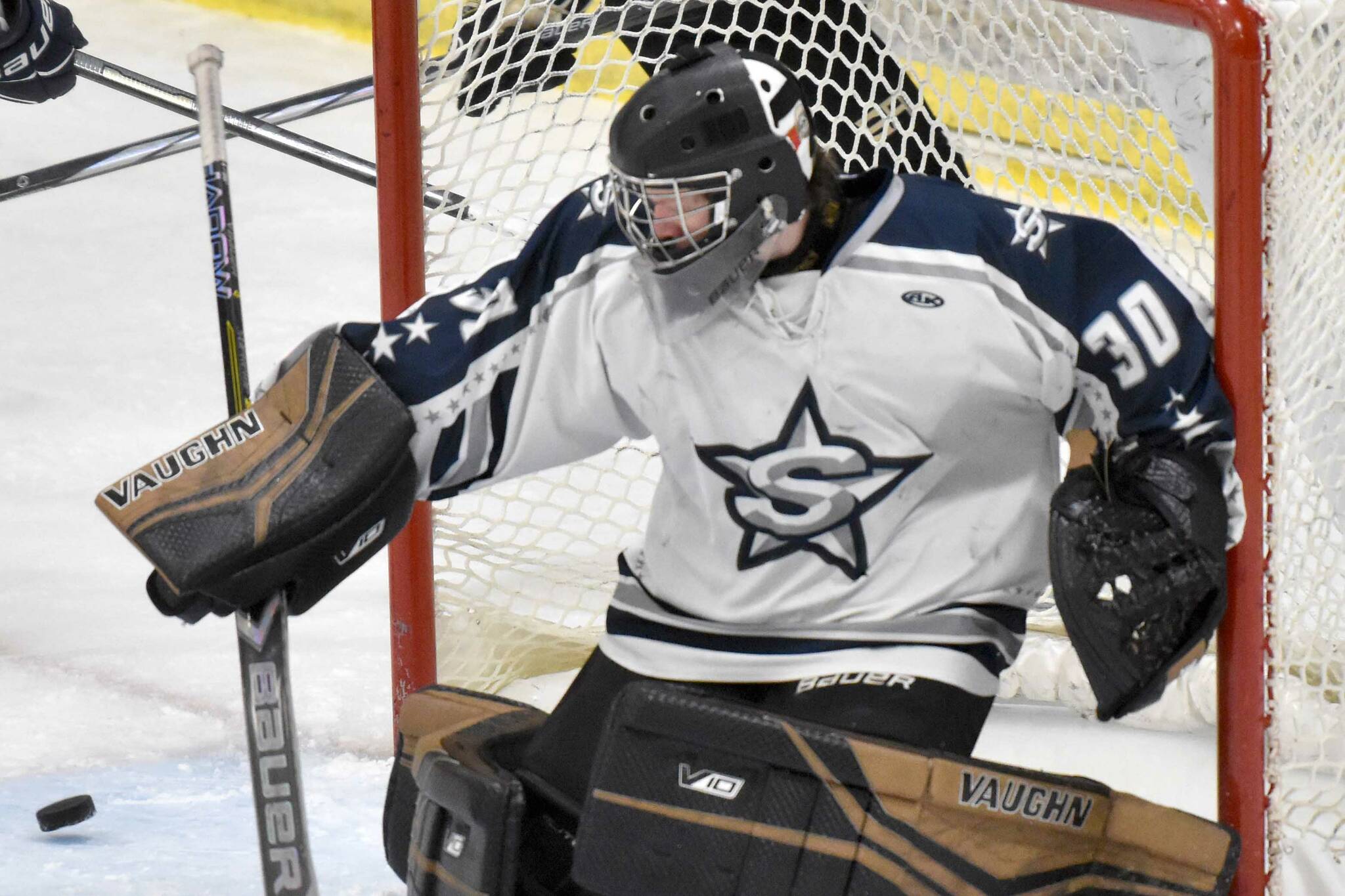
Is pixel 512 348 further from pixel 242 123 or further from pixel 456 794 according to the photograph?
pixel 242 123

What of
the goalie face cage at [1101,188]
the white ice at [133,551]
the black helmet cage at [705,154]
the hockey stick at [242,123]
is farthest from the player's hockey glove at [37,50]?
the black helmet cage at [705,154]

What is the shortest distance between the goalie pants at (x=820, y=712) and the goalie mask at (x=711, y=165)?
39cm

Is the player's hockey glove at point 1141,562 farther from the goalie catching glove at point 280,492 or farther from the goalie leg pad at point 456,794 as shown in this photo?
the goalie catching glove at point 280,492

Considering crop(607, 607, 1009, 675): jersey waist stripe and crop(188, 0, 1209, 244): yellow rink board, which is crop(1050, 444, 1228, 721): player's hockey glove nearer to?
crop(607, 607, 1009, 675): jersey waist stripe

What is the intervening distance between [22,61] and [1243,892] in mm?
1988

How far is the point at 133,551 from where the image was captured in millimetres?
3088

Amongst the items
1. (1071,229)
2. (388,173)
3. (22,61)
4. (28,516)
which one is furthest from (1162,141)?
(28,516)

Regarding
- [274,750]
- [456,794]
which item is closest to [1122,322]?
[456,794]

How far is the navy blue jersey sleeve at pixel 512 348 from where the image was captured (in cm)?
167

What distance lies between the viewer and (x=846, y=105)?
7.16 feet

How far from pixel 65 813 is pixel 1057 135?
1.54m

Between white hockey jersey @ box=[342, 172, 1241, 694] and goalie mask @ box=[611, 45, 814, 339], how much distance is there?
3.1 inches

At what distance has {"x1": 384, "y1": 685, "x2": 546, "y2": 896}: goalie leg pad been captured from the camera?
156 centimetres

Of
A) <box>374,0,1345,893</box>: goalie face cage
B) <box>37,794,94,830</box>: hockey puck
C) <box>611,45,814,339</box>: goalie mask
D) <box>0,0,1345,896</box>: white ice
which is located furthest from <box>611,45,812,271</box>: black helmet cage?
<box>37,794,94,830</box>: hockey puck
